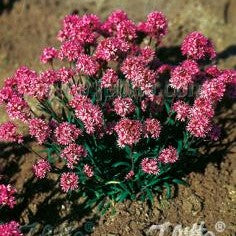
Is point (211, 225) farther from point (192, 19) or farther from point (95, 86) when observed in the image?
point (192, 19)

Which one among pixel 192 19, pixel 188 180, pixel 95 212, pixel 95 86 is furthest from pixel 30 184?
pixel 192 19

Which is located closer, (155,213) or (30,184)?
(155,213)

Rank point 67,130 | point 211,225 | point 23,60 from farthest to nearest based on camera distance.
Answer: point 23,60, point 211,225, point 67,130

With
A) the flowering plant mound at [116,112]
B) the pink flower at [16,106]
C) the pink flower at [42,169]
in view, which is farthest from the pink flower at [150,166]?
the pink flower at [16,106]

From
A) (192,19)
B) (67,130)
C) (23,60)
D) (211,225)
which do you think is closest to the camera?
(67,130)

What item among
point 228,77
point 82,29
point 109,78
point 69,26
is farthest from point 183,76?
Answer: point 69,26

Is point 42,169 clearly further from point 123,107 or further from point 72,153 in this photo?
point 123,107

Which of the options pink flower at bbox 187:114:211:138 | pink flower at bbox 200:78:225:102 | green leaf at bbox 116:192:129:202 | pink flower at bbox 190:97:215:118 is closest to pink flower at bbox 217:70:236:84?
pink flower at bbox 200:78:225:102
